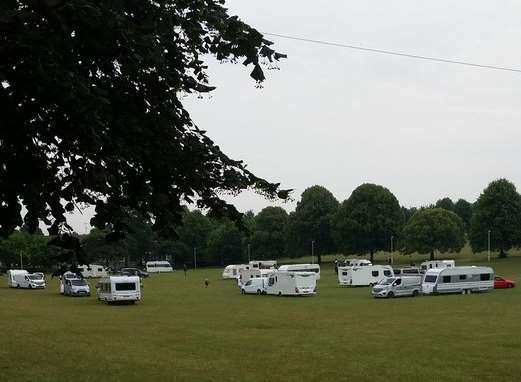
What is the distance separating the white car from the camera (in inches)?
2301

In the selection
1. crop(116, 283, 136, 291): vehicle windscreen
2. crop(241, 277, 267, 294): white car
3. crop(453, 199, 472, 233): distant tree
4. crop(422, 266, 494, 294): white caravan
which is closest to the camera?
crop(116, 283, 136, 291): vehicle windscreen

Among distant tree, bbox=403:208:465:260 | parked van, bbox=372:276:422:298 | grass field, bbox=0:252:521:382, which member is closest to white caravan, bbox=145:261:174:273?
distant tree, bbox=403:208:465:260

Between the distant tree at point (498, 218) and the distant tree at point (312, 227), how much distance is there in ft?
83.0

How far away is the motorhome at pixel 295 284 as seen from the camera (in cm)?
5375

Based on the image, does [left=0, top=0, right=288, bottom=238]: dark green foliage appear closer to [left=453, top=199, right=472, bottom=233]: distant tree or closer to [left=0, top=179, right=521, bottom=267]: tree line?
[left=0, top=179, right=521, bottom=267]: tree line

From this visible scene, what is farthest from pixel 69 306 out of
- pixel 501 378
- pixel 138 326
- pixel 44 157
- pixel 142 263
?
pixel 142 263

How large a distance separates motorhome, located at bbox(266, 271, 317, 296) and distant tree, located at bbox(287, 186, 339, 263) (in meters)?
63.6

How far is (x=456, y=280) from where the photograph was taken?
52.6 metres

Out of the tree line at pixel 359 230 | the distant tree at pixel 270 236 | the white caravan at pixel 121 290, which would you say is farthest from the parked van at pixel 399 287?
the distant tree at pixel 270 236

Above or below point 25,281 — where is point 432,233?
above

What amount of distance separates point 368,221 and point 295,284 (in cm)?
5920

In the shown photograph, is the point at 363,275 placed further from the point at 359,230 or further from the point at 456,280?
the point at 359,230

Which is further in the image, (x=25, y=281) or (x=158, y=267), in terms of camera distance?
(x=158, y=267)

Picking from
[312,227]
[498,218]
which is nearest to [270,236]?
[312,227]
